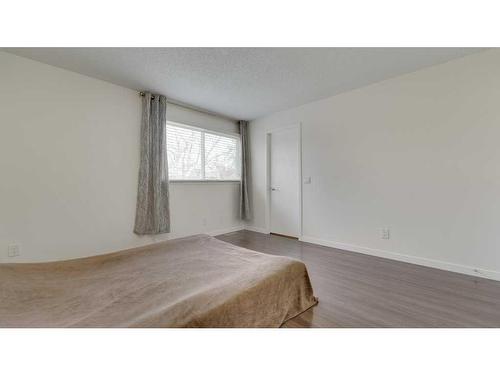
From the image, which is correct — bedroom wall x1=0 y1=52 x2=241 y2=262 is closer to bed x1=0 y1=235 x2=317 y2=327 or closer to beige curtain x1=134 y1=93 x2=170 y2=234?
beige curtain x1=134 y1=93 x2=170 y2=234

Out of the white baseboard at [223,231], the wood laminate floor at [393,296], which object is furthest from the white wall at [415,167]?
the white baseboard at [223,231]

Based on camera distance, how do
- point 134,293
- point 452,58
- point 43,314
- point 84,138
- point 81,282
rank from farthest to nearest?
1. point 84,138
2. point 452,58
3. point 81,282
4. point 134,293
5. point 43,314

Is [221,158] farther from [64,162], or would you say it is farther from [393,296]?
[393,296]

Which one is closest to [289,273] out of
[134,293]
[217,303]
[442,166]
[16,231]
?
[217,303]

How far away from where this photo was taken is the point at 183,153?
11.4 feet

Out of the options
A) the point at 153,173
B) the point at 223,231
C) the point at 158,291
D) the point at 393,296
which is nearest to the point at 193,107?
the point at 153,173

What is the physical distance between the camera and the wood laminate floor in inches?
55.9

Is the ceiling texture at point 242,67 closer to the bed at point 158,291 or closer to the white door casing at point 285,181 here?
the white door casing at point 285,181

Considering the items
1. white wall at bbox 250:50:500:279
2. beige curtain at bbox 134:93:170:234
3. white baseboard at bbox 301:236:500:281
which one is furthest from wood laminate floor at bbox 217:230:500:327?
beige curtain at bbox 134:93:170:234

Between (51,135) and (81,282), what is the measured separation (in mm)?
1865

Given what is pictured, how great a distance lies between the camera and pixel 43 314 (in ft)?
3.18

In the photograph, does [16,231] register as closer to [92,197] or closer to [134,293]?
[92,197]

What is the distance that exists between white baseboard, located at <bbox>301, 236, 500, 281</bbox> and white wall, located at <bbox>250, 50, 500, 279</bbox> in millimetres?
10

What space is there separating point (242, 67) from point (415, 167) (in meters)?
2.38
